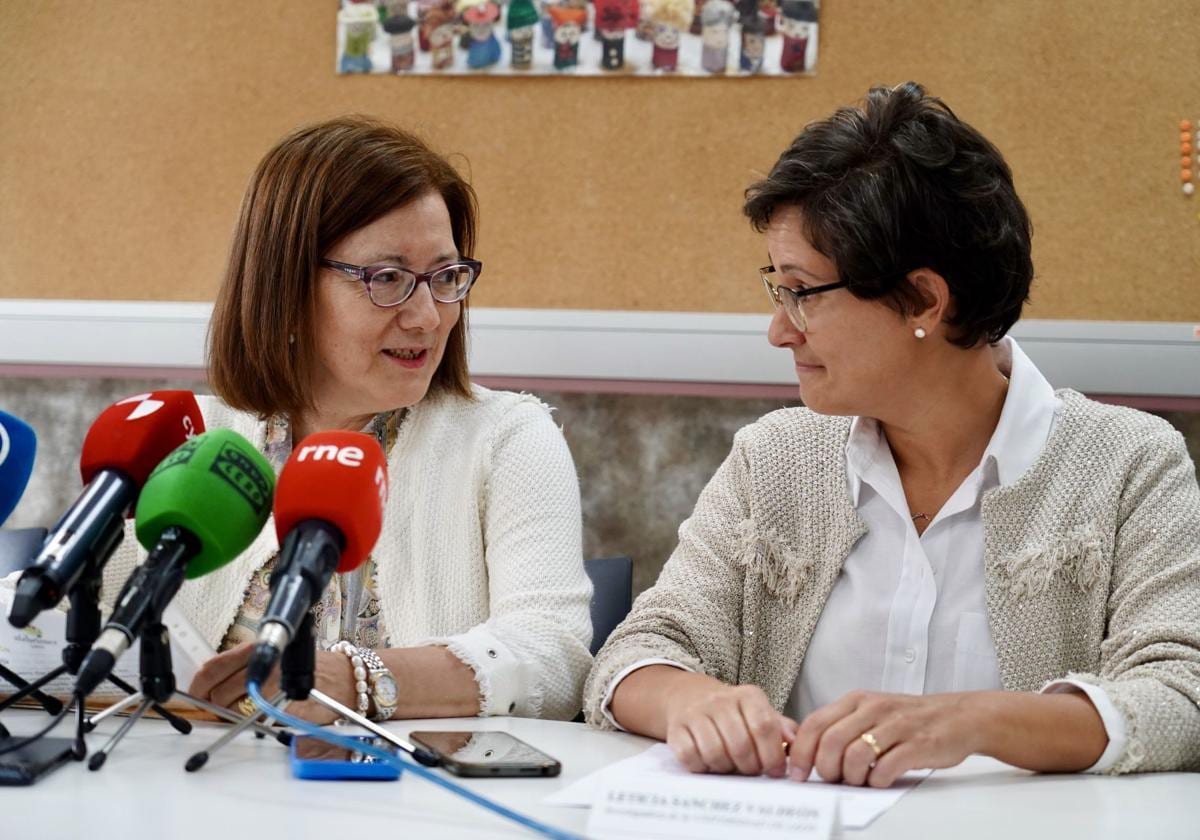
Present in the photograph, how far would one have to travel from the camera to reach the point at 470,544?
1884 mm

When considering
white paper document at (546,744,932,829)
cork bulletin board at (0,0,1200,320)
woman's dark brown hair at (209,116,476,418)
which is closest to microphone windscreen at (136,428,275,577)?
white paper document at (546,744,932,829)

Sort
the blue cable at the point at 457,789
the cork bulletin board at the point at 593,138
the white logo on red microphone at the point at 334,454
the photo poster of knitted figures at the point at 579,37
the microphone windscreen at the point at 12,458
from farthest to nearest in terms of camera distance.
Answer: the photo poster of knitted figures at the point at 579,37
the cork bulletin board at the point at 593,138
the microphone windscreen at the point at 12,458
the white logo on red microphone at the point at 334,454
the blue cable at the point at 457,789

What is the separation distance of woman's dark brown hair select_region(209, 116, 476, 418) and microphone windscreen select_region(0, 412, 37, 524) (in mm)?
562

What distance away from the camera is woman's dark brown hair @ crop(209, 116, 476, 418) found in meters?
1.88

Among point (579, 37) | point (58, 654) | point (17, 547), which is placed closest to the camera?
point (58, 654)

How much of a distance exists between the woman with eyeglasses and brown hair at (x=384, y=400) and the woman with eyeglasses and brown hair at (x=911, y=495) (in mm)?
240

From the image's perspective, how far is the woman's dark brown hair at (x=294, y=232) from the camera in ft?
6.15

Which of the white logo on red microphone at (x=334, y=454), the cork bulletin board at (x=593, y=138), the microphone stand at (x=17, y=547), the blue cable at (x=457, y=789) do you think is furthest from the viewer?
the cork bulletin board at (x=593, y=138)

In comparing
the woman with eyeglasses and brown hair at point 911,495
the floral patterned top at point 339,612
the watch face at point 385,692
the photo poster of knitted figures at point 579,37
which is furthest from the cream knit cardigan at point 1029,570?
the photo poster of knitted figures at point 579,37

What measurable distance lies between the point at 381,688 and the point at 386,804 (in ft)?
1.25

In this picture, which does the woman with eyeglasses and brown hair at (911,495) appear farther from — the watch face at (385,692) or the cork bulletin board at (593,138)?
the cork bulletin board at (593,138)

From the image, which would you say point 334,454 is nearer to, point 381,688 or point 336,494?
point 336,494

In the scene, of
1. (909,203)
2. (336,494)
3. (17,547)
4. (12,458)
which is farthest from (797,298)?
(17,547)

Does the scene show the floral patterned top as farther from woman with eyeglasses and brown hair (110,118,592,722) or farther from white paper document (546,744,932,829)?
white paper document (546,744,932,829)
